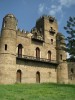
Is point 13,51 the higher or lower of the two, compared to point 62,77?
higher

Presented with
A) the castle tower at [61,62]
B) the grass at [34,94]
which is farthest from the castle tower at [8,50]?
the castle tower at [61,62]

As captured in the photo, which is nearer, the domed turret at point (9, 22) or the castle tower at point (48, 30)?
the domed turret at point (9, 22)

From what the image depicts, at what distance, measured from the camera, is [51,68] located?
40.8 meters

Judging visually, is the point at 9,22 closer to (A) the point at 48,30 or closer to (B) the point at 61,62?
(A) the point at 48,30

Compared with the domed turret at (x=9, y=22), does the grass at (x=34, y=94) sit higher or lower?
lower

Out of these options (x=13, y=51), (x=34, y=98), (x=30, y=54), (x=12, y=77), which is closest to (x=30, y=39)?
(x=30, y=54)

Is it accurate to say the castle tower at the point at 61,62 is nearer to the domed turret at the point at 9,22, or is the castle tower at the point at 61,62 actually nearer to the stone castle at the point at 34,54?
the stone castle at the point at 34,54

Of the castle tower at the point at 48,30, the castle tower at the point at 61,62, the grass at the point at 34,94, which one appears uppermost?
the castle tower at the point at 48,30

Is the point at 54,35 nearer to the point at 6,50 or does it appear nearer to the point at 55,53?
the point at 55,53

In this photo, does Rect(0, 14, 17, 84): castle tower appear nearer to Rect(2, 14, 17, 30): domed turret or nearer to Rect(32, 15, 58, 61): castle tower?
Rect(2, 14, 17, 30): domed turret

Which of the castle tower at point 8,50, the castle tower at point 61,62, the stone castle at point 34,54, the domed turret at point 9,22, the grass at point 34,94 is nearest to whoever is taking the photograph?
the grass at point 34,94

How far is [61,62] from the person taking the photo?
137 ft

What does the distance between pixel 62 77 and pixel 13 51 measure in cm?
1090

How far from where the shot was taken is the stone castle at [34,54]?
34250 millimetres
